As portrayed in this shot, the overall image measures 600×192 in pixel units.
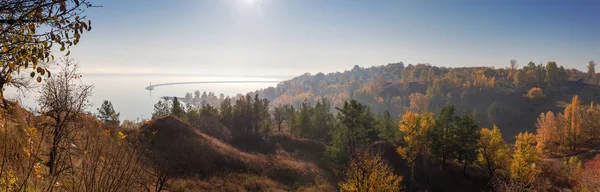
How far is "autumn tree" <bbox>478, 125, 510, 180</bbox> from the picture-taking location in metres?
37.9

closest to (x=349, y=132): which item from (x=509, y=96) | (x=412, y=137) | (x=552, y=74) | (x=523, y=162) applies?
(x=412, y=137)

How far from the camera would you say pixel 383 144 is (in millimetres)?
43875

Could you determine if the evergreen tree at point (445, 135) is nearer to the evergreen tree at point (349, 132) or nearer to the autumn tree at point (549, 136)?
the evergreen tree at point (349, 132)

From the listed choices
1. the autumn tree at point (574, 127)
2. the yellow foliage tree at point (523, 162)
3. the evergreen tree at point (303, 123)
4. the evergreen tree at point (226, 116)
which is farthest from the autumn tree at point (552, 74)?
the evergreen tree at point (226, 116)

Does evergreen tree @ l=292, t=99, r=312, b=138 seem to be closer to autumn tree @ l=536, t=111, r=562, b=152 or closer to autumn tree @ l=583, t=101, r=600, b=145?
autumn tree @ l=536, t=111, r=562, b=152

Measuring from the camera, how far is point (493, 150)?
126ft

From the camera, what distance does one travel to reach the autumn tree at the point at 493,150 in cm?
3788

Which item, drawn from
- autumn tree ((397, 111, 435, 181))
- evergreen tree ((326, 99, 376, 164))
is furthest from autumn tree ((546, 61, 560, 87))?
evergreen tree ((326, 99, 376, 164))

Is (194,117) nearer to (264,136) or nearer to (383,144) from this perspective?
(264,136)

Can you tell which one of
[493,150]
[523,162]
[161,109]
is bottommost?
[523,162]

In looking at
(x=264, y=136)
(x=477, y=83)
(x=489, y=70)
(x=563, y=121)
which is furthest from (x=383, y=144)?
(x=489, y=70)

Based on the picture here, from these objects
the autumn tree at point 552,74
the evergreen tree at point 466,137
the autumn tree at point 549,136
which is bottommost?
the autumn tree at point 549,136

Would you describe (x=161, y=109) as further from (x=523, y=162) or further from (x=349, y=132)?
(x=523, y=162)

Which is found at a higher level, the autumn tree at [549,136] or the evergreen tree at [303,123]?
the evergreen tree at [303,123]
